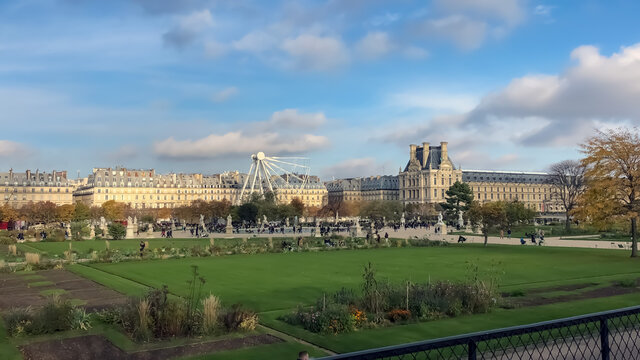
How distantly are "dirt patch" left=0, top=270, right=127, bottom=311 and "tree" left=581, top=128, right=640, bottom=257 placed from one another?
27.7 metres

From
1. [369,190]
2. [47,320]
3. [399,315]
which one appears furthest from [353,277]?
[369,190]

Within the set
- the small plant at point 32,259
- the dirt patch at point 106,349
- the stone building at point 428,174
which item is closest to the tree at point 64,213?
the small plant at point 32,259

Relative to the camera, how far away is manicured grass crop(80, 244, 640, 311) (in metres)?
20.6

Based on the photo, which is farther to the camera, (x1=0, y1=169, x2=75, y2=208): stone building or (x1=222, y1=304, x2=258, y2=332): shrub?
(x1=0, y1=169, x2=75, y2=208): stone building

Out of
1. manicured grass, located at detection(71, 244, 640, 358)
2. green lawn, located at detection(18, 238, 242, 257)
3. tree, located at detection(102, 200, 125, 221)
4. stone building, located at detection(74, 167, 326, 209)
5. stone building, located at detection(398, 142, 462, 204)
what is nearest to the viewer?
manicured grass, located at detection(71, 244, 640, 358)

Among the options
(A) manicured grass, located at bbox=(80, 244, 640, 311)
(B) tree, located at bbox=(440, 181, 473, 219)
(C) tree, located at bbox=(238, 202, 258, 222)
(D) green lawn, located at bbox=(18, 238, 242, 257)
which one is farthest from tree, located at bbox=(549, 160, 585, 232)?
(D) green lawn, located at bbox=(18, 238, 242, 257)

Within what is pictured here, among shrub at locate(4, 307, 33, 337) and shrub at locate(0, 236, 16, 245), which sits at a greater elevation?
shrub at locate(0, 236, 16, 245)

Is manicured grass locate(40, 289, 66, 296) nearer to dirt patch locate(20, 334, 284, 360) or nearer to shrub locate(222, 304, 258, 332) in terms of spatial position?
dirt patch locate(20, 334, 284, 360)

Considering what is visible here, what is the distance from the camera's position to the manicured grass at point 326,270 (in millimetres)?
20594

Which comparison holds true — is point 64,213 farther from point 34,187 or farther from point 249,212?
point 34,187

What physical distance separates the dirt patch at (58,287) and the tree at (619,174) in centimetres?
2765

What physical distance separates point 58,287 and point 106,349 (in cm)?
1157

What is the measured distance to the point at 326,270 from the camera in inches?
1082

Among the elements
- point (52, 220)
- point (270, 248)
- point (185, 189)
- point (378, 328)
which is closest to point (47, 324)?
point (378, 328)
